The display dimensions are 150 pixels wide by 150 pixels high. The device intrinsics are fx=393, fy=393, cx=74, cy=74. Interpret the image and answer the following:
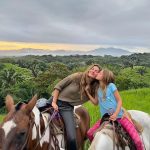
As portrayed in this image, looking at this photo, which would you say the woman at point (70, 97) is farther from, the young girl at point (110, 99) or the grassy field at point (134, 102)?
the grassy field at point (134, 102)

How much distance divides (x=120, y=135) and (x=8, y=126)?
184 cm

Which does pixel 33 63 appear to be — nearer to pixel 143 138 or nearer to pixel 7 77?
pixel 7 77

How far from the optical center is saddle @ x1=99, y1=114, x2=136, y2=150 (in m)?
5.97

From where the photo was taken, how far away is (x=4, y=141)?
493 cm

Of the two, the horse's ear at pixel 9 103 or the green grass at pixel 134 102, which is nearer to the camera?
the horse's ear at pixel 9 103

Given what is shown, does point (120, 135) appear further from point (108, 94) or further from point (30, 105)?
point (30, 105)

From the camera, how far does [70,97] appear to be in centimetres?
746

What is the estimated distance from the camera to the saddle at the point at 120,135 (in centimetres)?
597

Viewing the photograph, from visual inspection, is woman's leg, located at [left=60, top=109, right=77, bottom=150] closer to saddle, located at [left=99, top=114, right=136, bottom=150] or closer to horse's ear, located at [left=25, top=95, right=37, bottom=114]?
saddle, located at [left=99, top=114, right=136, bottom=150]

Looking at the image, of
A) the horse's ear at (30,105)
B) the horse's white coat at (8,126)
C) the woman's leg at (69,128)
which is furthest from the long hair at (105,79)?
the horse's white coat at (8,126)

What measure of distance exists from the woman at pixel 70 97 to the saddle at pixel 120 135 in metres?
0.84

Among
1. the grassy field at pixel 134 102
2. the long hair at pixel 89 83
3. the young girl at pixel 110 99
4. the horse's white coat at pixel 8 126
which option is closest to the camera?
the horse's white coat at pixel 8 126

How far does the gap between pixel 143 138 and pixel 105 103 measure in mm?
1348

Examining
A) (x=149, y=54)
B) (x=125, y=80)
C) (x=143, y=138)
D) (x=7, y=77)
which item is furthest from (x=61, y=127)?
(x=149, y=54)
